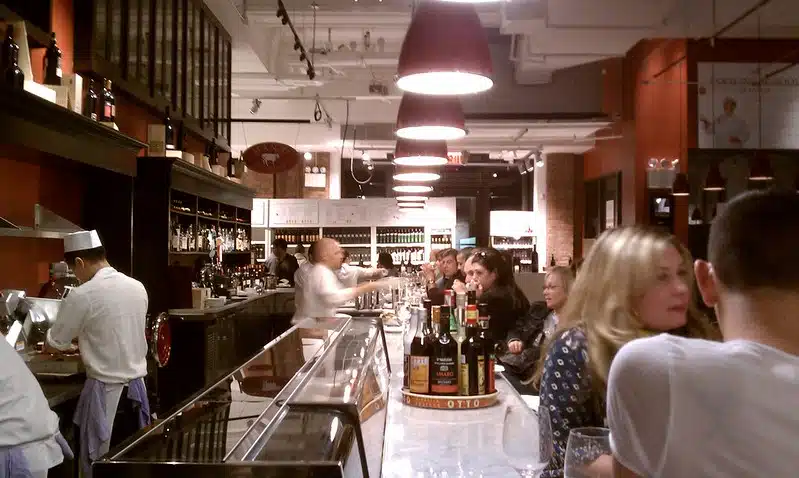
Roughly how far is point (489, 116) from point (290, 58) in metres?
3.05

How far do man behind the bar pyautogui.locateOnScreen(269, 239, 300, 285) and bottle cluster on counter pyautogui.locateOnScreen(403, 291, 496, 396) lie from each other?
1054 cm

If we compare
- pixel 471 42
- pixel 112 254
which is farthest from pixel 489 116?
pixel 471 42

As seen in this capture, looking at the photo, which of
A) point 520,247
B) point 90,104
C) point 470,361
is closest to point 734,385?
point 470,361

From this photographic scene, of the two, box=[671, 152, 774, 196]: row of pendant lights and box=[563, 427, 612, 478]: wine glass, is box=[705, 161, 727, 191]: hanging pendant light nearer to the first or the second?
box=[671, 152, 774, 196]: row of pendant lights

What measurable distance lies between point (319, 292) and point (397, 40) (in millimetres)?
4292

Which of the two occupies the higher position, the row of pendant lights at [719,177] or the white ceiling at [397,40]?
the white ceiling at [397,40]

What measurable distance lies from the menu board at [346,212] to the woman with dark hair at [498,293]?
9.89m

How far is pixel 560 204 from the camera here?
15055 mm

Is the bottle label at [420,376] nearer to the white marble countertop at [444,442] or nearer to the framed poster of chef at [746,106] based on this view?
the white marble countertop at [444,442]

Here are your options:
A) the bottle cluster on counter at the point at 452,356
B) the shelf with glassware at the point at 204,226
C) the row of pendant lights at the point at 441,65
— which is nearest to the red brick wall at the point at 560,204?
the shelf with glassware at the point at 204,226

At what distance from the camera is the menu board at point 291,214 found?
15.6 metres

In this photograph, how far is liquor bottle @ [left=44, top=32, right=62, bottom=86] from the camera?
4.95 m

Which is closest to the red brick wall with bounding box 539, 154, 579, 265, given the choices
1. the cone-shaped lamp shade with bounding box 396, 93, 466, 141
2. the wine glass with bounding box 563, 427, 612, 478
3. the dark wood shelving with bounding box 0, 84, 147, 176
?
the dark wood shelving with bounding box 0, 84, 147, 176

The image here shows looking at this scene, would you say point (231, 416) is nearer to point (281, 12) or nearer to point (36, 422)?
point (36, 422)
